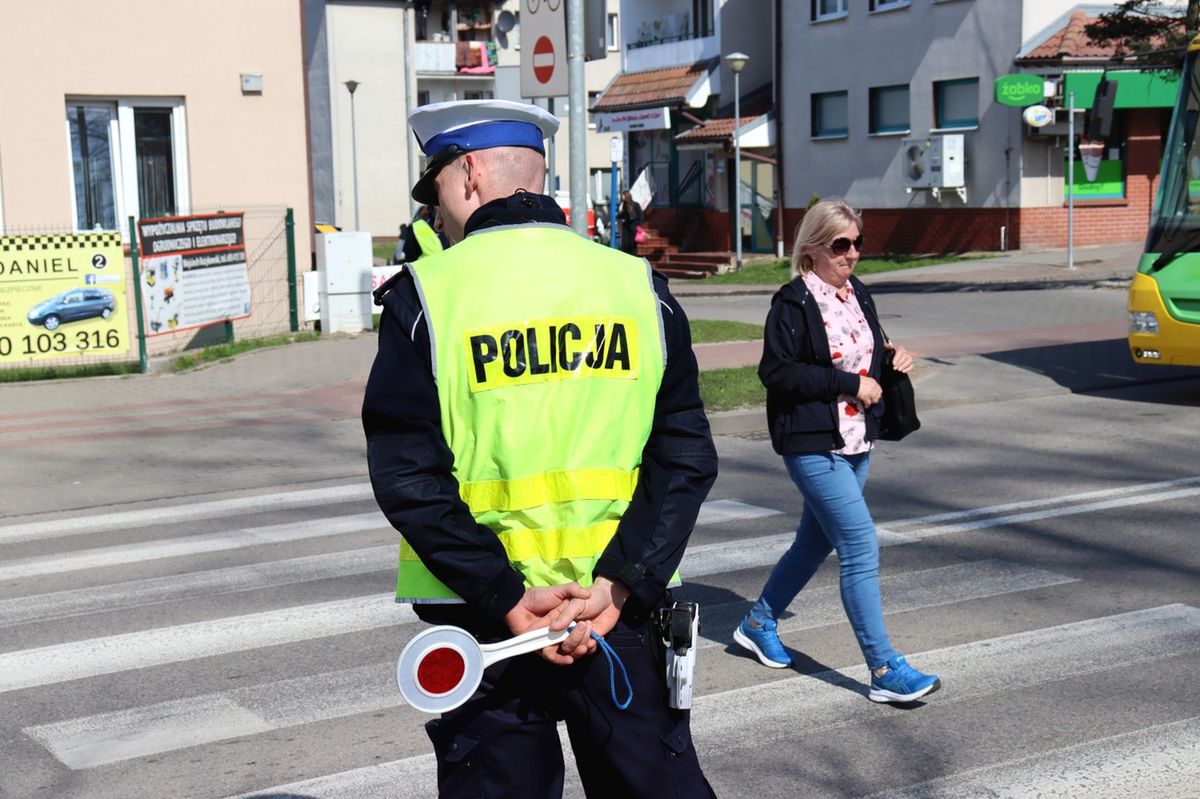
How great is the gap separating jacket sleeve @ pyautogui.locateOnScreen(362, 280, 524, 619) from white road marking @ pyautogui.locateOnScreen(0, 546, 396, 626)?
15.6ft

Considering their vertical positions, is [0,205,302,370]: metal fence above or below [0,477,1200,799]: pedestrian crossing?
above

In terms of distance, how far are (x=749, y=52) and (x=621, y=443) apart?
37768mm

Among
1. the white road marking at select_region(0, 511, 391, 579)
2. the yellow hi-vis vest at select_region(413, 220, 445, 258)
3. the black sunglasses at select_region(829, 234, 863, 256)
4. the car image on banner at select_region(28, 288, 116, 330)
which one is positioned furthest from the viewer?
the car image on banner at select_region(28, 288, 116, 330)

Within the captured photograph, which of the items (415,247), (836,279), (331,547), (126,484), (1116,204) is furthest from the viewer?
(1116,204)

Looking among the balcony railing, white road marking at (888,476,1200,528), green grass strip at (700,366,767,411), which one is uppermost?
the balcony railing

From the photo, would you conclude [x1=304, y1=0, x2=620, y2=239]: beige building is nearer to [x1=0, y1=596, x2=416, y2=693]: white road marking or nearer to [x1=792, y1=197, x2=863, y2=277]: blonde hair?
[x1=0, y1=596, x2=416, y2=693]: white road marking

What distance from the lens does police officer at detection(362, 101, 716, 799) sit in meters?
2.77

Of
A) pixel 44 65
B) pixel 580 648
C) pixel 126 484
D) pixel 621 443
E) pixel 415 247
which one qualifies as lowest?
pixel 126 484

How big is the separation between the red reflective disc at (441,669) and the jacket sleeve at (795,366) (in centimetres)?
295

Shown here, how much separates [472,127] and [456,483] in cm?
70

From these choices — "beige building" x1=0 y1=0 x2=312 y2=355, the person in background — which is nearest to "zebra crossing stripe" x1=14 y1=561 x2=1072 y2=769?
"beige building" x1=0 y1=0 x2=312 y2=355

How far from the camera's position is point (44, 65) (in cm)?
1720

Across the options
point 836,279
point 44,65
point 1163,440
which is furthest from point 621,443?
point 44,65

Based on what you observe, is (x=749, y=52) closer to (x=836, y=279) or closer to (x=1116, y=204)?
(x=1116, y=204)
